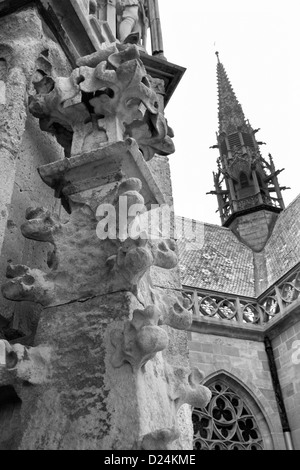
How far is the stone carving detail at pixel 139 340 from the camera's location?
1.18 metres

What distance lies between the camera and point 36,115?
1893 millimetres

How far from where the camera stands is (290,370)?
10188 millimetres

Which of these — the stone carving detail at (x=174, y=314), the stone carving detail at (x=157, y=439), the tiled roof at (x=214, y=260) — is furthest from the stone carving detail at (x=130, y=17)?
the tiled roof at (x=214, y=260)

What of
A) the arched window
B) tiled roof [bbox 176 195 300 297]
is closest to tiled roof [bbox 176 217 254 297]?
tiled roof [bbox 176 195 300 297]

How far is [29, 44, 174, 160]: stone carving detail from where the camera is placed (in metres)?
1.82

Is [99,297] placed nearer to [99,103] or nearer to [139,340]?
[139,340]

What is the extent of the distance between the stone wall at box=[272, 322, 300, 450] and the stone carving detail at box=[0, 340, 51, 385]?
942cm

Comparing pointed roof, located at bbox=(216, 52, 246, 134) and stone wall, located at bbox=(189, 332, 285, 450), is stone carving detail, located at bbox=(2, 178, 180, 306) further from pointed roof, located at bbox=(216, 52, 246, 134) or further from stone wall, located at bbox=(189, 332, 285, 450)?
pointed roof, located at bbox=(216, 52, 246, 134)

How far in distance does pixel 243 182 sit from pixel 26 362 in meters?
20.8

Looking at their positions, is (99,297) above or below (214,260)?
below

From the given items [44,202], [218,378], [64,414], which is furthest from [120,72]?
[218,378]

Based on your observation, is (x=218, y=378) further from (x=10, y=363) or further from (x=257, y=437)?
(x=10, y=363)

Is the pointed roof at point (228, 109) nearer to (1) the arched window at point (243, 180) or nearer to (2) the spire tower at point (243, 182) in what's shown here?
(2) the spire tower at point (243, 182)

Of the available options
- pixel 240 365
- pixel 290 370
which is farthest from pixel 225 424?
pixel 290 370
